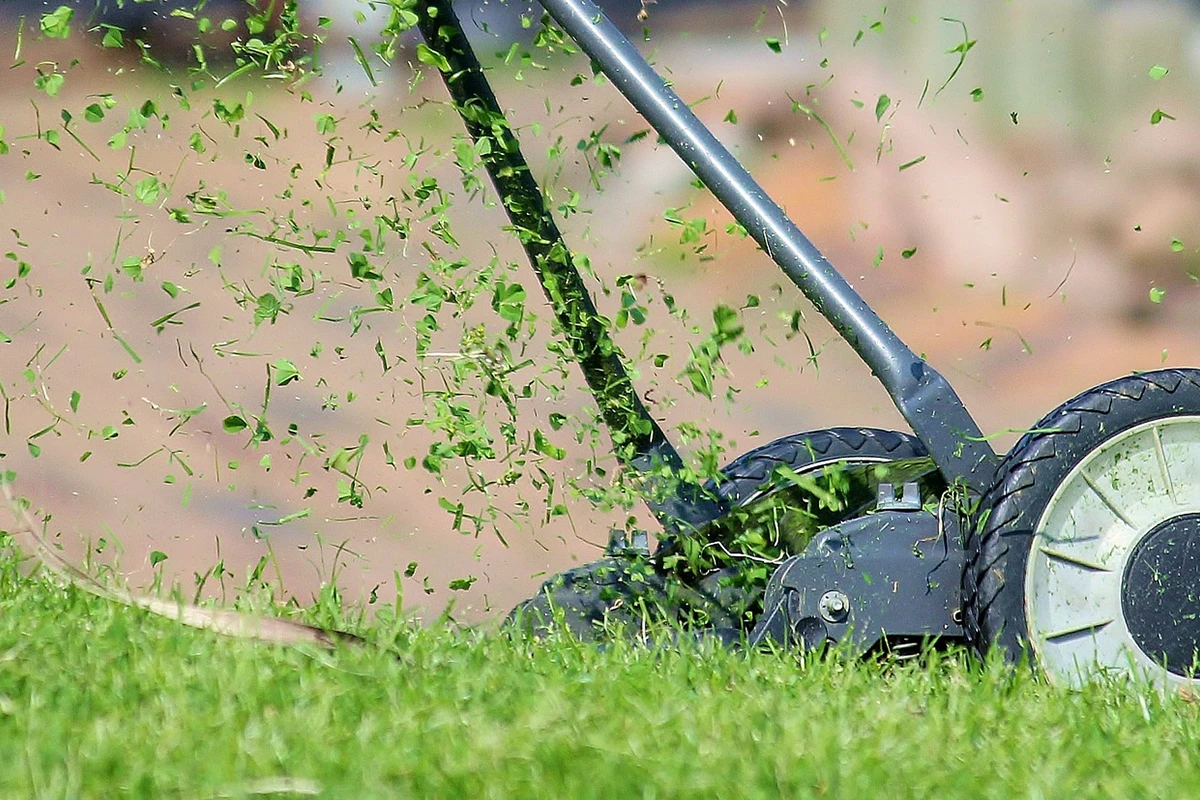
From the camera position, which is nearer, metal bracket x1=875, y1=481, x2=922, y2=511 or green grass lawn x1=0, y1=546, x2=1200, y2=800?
green grass lawn x1=0, y1=546, x2=1200, y2=800

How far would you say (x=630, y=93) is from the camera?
2391 mm

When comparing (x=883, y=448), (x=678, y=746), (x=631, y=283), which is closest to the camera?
(x=678, y=746)

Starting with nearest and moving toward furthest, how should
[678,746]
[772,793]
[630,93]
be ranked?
[772,793]
[678,746]
[630,93]

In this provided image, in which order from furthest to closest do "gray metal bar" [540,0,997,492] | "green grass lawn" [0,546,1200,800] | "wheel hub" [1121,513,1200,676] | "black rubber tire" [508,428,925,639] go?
1. "black rubber tire" [508,428,925,639]
2. "gray metal bar" [540,0,997,492]
3. "wheel hub" [1121,513,1200,676]
4. "green grass lawn" [0,546,1200,800]

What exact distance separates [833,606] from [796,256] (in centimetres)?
55

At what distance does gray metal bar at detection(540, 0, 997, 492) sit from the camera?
2318 mm

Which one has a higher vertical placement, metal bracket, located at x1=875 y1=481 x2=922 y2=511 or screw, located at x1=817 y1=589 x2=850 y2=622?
metal bracket, located at x1=875 y1=481 x2=922 y2=511

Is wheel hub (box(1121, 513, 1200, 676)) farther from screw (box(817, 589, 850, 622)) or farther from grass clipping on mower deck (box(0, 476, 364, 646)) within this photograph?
grass clipping on mower deck (box(0, 476, 364, 646))

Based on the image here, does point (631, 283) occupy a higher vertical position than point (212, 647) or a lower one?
higher

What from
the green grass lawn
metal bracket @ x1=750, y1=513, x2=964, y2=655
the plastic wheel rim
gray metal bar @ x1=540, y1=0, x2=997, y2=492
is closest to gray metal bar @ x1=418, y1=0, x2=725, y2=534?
gray metal bar @ x1=540, y1=0, x2=997, y2=492

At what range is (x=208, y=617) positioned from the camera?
2.03 meters

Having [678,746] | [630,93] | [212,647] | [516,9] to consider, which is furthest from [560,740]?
[516,9]

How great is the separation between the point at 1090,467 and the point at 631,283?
0.80 metres

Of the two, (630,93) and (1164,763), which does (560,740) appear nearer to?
(1164,763)
